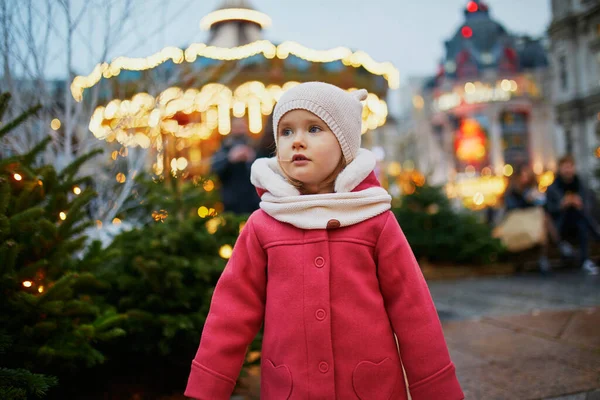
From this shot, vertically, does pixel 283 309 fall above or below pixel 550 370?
above

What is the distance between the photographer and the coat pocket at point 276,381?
5.55ft

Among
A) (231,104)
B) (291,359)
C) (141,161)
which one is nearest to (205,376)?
(291,359)

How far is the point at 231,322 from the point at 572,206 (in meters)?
7.50

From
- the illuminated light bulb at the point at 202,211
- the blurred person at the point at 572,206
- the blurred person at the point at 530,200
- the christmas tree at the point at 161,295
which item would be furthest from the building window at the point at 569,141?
the christmas tree at the point at 161,295

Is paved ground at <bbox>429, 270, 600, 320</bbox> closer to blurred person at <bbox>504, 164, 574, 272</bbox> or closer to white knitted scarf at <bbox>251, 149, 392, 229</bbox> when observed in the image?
blurred person at <bbox>504, 164, 574, 272</bbox>

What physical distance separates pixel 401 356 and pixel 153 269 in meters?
1.47

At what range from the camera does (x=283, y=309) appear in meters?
1.76

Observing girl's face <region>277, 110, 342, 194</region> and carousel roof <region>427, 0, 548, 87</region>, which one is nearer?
girl's face <region>277, 110, 342, 194</region>

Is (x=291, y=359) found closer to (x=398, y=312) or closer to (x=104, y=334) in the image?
(x=398, y=312)

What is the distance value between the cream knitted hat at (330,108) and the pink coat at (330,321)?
0.30 m

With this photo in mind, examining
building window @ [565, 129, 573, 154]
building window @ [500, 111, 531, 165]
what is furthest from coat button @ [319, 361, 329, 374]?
building window @ [500, 111, 531, 165]

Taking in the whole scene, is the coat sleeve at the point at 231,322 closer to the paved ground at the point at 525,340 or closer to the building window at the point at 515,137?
the paved ground at the point at 525,340

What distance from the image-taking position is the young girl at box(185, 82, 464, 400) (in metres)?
1.70

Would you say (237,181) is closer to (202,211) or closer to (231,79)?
(231,79)
